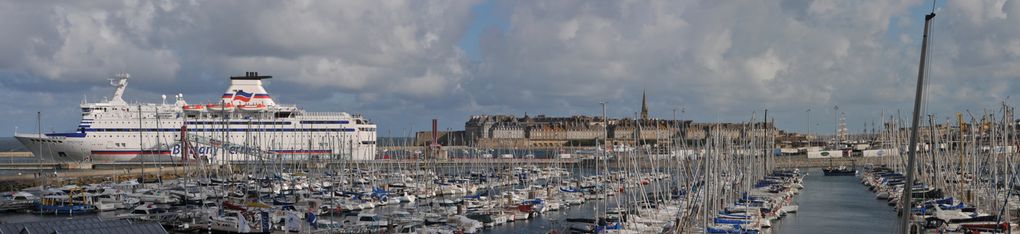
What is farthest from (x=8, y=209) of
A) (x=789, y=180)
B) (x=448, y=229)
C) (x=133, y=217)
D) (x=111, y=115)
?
(x=789, y=180)

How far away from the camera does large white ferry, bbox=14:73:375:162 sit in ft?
257

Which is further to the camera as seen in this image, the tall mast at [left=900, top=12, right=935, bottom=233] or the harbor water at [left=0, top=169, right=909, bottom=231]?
the harbor water at [left=0, top=169, right=909, bottom=231]

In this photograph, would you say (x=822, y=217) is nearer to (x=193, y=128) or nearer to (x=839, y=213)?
(x=839, y=213)

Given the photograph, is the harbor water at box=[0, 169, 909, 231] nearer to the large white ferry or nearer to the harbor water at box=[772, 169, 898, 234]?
the harbor water at box=[772, 169, 898, 234]

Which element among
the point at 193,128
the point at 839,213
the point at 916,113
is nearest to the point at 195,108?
the point at 193,128

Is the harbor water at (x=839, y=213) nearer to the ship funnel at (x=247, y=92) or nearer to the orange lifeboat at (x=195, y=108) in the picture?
the ship funnel at (x=247, y=92)

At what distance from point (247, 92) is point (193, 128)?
17.4 feet

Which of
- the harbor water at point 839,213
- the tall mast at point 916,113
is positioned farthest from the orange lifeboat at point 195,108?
the tall mast at point 916,113

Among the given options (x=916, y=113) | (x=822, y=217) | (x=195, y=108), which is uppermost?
(x=195, y=108)

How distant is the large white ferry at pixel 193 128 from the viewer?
78.3 meters

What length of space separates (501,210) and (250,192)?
13719 millimetres

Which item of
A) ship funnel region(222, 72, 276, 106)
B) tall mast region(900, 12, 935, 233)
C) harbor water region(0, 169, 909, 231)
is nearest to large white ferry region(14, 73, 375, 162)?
ship funnel region(222, 72, 276, 106)

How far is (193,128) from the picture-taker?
80000mm

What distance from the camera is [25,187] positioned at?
2211 inches
